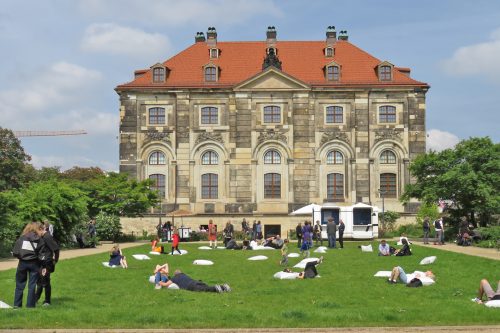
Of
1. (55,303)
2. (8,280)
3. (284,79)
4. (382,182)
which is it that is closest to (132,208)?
(284,79)

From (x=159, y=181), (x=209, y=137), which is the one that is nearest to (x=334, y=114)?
(x=209, y=137)

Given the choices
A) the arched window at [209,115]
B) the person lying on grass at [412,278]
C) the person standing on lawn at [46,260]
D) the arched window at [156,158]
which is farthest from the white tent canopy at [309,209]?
the person standing on lawn at [46,260]

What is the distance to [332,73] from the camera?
204 ft

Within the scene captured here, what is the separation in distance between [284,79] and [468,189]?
2071 cm

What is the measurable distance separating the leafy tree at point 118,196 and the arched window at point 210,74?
502 inches

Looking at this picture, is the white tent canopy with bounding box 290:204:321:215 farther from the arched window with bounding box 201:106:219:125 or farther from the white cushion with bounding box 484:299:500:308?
the white cushion with bounding box 484:299:500:308

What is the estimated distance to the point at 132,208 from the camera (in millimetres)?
52312

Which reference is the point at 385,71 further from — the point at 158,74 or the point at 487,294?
the point at 487,294

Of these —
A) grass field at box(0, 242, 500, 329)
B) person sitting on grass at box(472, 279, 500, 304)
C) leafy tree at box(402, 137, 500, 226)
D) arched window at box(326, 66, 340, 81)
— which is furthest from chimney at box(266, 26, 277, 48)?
person sitting on grass at box(472, 279, 500, 304)

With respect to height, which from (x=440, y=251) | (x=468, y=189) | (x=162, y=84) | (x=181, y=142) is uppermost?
(x=162, y=84)

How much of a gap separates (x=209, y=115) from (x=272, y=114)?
5132 millimetres

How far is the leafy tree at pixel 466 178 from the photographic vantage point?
4509cm

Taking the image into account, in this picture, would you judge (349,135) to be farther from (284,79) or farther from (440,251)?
(440,251)

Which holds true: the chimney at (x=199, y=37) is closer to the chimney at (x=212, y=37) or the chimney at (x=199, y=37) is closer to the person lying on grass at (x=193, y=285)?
the chimney at (x=212, y=37)
